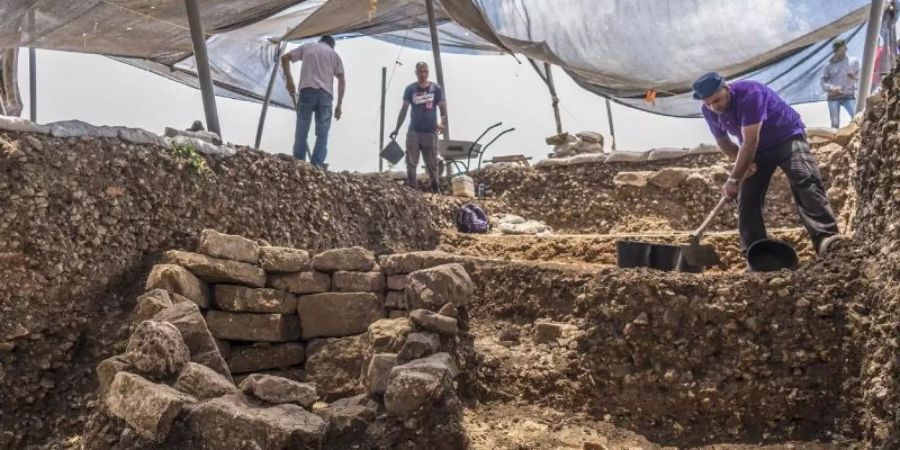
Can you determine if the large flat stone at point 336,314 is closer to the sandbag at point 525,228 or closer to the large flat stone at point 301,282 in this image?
the large flat stone at point 301,282

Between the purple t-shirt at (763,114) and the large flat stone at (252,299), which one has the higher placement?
the purple t-shirt at (763,114)

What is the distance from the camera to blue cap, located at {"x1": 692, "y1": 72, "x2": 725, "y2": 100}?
377 centimetres

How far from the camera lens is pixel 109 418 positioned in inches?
108

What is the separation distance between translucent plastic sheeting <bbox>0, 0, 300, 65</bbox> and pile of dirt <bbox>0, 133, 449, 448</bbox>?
6.66ft

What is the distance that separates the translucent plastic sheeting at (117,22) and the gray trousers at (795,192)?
5363 millimetres

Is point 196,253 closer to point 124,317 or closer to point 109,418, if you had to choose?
point 124,317

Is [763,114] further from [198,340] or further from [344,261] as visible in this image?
[198,340]

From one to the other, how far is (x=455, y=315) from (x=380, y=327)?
0.45 m

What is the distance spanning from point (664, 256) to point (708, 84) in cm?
111

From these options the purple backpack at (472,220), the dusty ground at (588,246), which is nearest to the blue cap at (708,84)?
the dusty ground at (588,246)

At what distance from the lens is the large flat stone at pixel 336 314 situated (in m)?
4.46

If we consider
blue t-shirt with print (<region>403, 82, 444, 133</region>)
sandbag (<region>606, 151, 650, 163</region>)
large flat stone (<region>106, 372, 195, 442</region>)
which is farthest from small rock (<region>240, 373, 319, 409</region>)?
sandbag (<region>606, 151, 650, 163</region>)

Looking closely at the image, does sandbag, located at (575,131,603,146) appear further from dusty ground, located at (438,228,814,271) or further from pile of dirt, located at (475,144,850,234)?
dusty ground, located at (438,228,814,271)

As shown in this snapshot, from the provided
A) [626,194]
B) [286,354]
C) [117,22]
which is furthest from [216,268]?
[626,194]
